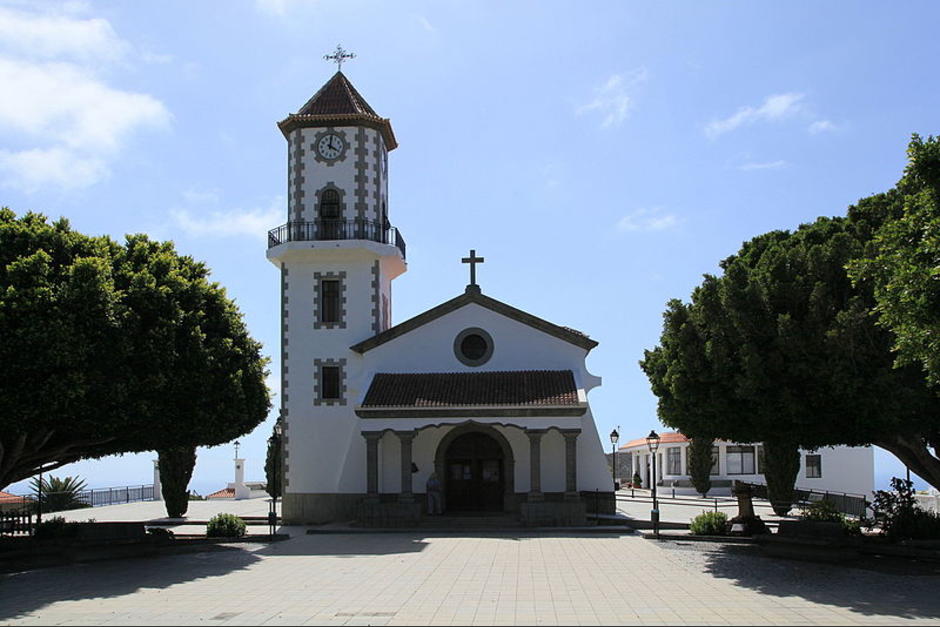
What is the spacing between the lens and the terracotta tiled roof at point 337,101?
32031 millimetres

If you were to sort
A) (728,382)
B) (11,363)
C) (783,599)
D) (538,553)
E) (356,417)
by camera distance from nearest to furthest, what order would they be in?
(783,599), (11,363), (728,382), (538,553), (356,417)

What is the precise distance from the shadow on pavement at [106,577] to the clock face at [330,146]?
15.2 meters

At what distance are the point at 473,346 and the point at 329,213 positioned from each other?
22.6 feet

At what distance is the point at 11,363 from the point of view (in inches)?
678

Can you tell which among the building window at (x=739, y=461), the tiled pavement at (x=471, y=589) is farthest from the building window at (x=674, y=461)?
the tiled pavement at (x=471, y=589)

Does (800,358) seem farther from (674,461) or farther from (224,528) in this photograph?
(674,461)

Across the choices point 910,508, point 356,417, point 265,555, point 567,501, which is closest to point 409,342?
point 356,417

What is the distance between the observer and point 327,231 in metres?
31.5

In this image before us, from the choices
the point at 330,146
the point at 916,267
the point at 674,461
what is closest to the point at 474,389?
the point at 330,146

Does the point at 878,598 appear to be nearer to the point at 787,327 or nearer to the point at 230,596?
the point at 787,327

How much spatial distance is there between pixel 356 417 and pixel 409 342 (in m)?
3.08

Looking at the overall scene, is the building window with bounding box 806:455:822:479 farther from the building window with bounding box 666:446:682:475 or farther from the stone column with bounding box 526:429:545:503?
the stone column with bounding box 526:429:545:503

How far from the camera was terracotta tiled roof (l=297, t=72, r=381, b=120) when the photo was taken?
105 ft

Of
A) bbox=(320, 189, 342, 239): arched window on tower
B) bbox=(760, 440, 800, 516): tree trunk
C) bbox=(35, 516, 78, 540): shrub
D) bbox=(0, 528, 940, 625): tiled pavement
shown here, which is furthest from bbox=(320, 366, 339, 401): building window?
bbox=(760, 440, 800, 516): tree trunk
